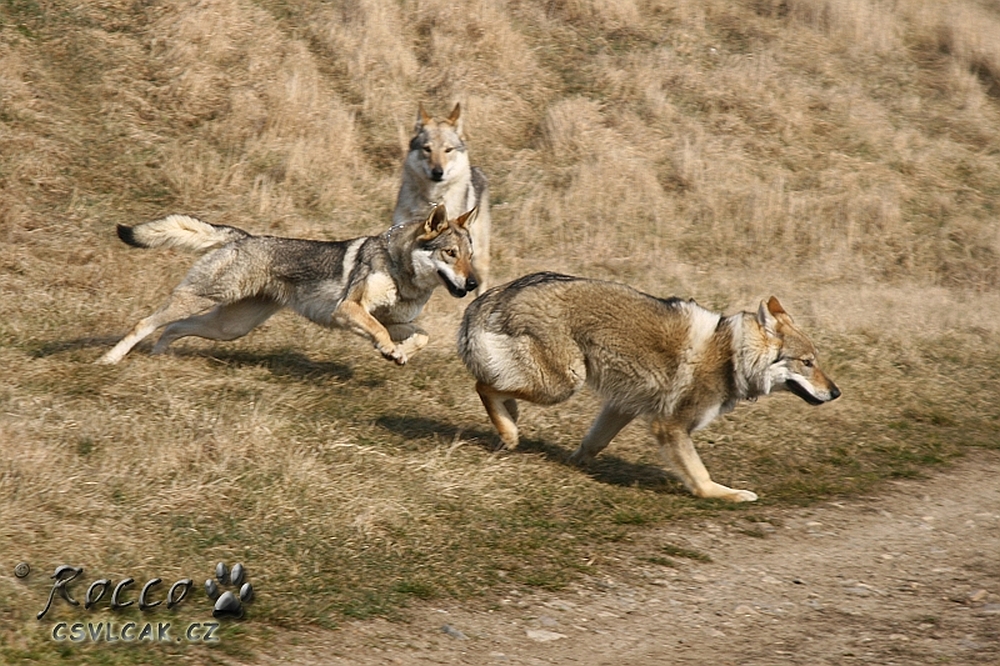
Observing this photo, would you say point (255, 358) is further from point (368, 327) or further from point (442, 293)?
point (442, 293)

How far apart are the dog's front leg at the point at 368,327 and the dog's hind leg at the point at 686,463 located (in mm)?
2152

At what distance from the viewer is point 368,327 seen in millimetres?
8602

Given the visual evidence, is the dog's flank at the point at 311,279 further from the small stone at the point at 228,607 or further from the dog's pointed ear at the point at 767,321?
the small stone at the point at 228,607

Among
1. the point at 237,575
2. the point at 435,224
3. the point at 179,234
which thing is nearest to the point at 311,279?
the point at 435,224

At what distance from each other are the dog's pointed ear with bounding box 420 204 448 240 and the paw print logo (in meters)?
3.78

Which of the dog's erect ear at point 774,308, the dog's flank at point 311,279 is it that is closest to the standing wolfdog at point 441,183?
the dog's flank at point 311,279

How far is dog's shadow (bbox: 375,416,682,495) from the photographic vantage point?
304 inches

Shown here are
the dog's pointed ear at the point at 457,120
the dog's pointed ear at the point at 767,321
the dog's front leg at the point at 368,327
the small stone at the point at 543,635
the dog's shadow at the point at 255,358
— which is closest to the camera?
the small stone at the point at 543,635

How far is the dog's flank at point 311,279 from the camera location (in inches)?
344

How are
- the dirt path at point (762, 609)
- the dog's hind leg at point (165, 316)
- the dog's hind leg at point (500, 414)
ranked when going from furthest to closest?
the dog's hind leg at point (165, 316) → the dog's hind leg at point (500, 414) → the dirt path at point (762, 609)

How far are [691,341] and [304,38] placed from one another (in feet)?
39.2

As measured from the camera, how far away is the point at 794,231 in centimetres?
1498

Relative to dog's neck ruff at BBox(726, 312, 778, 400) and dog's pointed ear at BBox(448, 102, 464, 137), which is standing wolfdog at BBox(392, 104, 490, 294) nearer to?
dog's pointed ear at BBox(448, 102, 464, 137)

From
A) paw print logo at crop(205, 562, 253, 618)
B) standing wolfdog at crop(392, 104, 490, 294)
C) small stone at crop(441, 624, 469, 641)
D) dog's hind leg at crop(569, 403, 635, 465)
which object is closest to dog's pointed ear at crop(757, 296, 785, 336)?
dog's hind leg at crop(569, 403, 635, 465)
